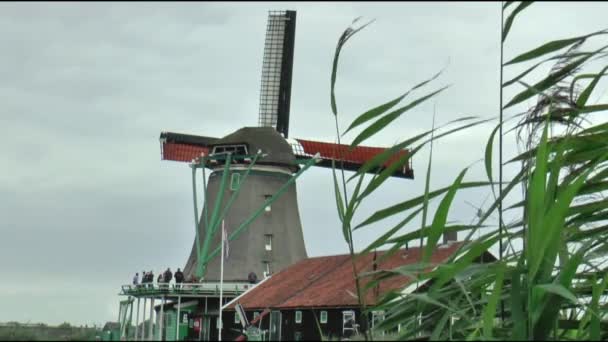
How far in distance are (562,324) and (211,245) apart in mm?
30784

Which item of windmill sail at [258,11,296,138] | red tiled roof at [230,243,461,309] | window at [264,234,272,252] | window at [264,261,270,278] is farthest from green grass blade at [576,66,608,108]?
windmill sail at [258,11,296,138]

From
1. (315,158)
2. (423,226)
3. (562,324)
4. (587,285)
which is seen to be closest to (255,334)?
(423,226)

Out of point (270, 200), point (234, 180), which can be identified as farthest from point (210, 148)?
point (270, 200)

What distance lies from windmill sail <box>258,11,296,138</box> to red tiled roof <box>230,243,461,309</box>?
6649 millimetres

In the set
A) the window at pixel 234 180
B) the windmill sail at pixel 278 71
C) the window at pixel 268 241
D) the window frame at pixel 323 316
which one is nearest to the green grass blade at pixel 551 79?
the window frame at pixel 323 316

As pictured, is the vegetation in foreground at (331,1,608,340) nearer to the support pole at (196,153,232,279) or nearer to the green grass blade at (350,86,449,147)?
the green grass blade at (350,86,449,147)

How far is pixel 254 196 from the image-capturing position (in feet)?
119

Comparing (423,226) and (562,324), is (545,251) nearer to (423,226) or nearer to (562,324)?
(423,226)

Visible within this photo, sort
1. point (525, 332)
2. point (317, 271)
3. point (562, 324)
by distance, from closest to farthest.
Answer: point (525, 332), point (562, 324), point (317, 271)

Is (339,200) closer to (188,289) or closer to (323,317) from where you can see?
(323,317)

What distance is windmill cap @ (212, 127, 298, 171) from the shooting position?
36.0 metres

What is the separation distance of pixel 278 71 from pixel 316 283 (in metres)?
10.3

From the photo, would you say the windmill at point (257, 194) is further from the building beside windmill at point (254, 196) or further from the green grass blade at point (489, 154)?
the green grass blade at point (489, 154)

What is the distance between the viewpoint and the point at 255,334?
440cm
